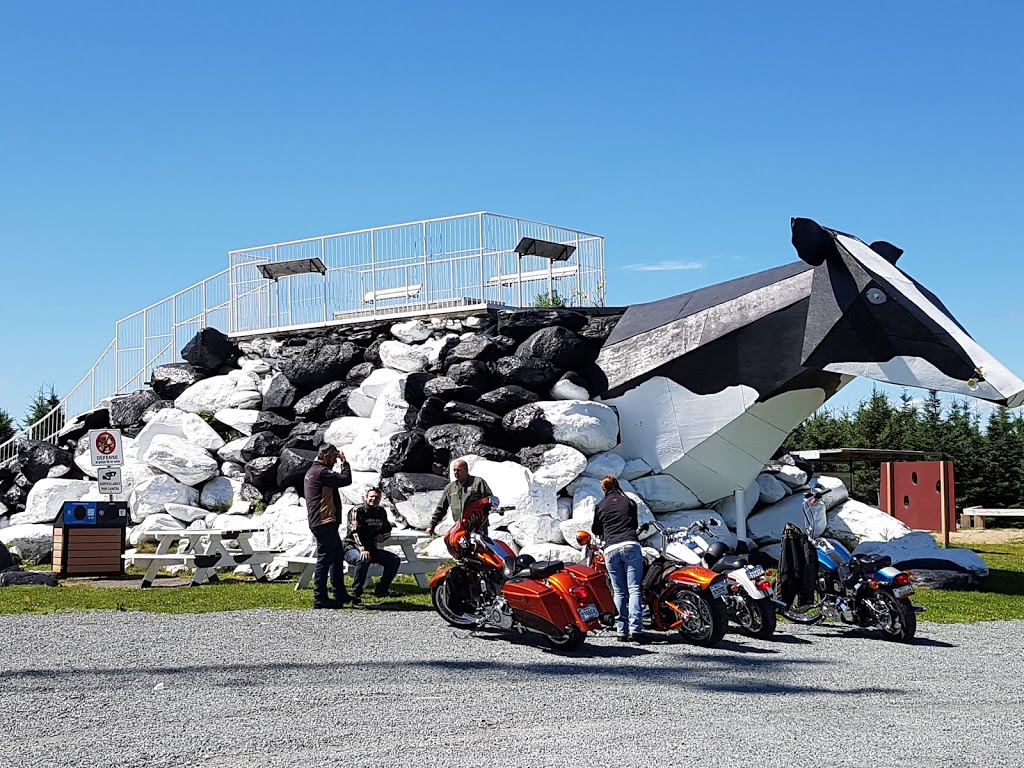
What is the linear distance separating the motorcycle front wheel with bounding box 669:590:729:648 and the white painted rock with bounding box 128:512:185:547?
983 cm

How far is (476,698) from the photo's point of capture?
6.89 m

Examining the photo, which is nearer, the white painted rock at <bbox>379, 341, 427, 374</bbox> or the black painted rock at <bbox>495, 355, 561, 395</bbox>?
the black painted rock at <bbox>495, 355, 561, 395</bbox>

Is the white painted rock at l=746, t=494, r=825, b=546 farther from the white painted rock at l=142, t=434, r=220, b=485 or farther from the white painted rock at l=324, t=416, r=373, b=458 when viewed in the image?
the white painted rock at l=142, t=434, r=220, b=485

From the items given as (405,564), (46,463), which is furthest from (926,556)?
(46,463)

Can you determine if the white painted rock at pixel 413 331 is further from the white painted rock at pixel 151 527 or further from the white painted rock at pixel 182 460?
Result: the white painted rock at pixel 151 527

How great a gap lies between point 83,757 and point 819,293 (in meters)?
10.3

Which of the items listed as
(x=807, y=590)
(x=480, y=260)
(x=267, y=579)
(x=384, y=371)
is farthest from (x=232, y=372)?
(x=807, y=590)

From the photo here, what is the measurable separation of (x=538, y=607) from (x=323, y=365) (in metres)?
9.69

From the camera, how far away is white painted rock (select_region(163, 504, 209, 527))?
1695 cm

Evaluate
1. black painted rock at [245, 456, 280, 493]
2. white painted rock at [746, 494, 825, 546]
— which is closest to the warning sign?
black painted rock at [245, 456, 280, 493]

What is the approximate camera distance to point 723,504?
1540 cm

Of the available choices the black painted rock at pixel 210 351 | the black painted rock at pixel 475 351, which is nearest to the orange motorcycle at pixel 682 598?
the black painted rock at pixel 475 351

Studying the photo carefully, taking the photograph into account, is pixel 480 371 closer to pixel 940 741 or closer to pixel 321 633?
pixel 321 633

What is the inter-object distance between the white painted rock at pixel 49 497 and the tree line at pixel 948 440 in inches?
920
